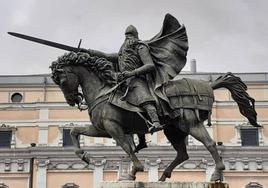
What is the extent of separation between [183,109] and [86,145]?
1031 inches

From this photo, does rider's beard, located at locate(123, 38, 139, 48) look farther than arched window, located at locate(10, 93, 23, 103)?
No

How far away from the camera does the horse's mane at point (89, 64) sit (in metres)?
7.78

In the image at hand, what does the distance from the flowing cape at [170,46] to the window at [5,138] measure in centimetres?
2772

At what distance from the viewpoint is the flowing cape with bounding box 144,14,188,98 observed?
314 inches

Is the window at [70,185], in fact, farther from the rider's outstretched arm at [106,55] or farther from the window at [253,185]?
the rider's outstretched arm at [106,55]

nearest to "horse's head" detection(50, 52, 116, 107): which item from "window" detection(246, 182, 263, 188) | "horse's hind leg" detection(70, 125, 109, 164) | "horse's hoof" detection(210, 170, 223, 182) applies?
"horse's hind leg" detection(70, 125, 109, 164)

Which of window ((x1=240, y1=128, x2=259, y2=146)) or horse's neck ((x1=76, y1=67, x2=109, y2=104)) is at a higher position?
window ((x1=240, y1=128, x2=259, y2=146))

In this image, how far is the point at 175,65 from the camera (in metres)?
8.02

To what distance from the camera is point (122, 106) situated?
7391 millimetres

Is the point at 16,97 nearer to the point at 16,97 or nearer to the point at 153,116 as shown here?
the point at 16,97

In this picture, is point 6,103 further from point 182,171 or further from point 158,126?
point 158,126

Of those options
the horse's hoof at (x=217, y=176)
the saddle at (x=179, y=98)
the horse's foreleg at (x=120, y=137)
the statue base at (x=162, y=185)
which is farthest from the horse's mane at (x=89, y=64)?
the horse's hoof at (x=217, y=176)

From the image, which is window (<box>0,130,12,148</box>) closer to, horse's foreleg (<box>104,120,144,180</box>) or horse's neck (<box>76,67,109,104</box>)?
horse's neck (<box>76,67,109,104</box>)

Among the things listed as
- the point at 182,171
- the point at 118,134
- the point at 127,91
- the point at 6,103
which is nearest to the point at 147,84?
the point at 127,91
